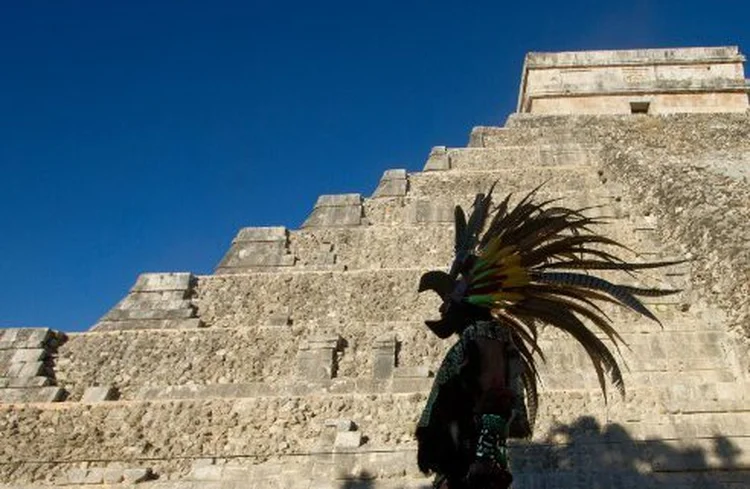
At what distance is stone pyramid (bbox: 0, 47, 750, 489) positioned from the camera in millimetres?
6883

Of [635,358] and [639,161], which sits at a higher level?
[639,161]

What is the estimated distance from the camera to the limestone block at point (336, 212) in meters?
13.3

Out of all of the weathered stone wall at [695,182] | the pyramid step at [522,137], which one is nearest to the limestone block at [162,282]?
the weathered stone wall at [695,182]

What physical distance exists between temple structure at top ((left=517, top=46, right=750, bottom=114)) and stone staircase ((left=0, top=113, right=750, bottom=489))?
9.00 meters

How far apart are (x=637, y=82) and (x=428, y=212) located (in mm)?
11576

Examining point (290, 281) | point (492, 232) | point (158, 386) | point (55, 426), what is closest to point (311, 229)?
point (290, 281)

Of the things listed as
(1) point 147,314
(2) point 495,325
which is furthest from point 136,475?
(2) point 495,325

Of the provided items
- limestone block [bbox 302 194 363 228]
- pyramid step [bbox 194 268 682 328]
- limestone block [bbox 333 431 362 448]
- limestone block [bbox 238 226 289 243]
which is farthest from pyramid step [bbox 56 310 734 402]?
limestone block [bbox 302 194 363 228]

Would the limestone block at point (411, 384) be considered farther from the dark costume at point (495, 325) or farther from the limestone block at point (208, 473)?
the dark costume at point (495, 325)

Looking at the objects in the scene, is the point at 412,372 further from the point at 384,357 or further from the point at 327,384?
the point at 327,384

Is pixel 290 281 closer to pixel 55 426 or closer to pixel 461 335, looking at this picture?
pixel 55 426

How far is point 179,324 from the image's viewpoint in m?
10.5

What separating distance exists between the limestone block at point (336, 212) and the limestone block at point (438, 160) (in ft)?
8.08

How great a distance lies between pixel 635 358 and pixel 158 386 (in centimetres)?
612
